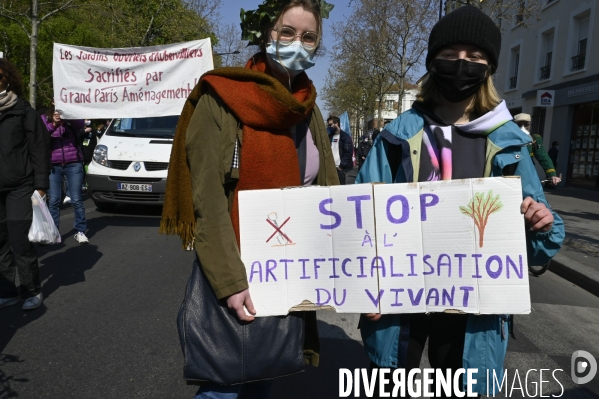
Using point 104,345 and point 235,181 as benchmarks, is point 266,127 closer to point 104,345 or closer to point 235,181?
point 235,181

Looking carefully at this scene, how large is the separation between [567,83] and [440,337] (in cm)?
2001

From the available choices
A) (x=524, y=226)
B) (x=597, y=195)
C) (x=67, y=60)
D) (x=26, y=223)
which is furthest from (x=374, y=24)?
(x=524, y=226)

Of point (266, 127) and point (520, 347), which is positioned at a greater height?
point (266, 127)

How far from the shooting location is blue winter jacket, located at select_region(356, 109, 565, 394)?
174 cm

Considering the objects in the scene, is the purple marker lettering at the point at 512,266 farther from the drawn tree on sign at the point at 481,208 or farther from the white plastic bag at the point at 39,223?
the white plastic bag at the point at 39,223

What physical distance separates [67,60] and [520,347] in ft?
23.0

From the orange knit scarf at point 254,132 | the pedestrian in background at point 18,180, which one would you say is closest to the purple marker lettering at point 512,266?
the orange knit scarf at point 254,132

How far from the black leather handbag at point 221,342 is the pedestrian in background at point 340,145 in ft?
26.2

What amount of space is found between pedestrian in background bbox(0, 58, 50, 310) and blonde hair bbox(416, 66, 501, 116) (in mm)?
3410

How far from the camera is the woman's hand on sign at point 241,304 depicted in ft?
5.18

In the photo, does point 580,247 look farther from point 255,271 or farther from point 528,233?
point 255,271

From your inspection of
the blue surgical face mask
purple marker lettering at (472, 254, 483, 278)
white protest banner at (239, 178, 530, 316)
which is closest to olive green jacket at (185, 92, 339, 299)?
white protest banner at (239, 178, 530, 316)

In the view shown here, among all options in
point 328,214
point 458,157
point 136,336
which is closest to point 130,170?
point 136,336

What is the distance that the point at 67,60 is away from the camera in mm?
7234
